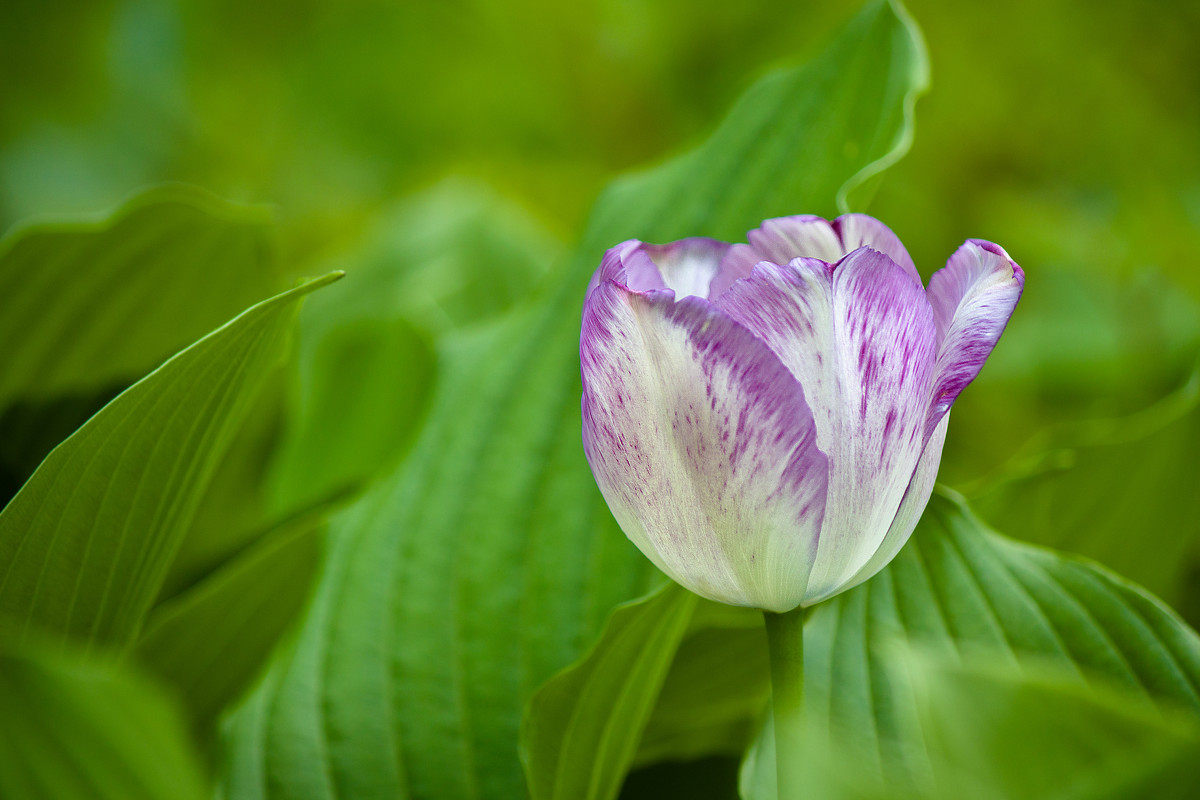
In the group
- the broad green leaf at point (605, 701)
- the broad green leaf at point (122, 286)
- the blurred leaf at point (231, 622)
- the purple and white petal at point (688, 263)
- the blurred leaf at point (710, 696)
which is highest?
the broad green leaf at point (122, 286)

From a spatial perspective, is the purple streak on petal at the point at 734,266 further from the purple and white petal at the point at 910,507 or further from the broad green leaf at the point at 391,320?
the broad green leaf at the point at 391,320

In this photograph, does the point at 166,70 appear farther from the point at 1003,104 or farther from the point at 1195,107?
the point at 1195,107

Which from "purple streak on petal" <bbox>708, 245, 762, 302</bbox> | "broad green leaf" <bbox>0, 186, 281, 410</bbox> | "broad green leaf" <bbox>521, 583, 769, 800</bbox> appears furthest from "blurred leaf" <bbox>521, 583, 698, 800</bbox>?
"broad green leaf" <bbox>0, 186, 281, 410</bbox>

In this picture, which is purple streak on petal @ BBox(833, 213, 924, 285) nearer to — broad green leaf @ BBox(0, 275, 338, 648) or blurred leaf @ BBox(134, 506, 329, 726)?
broad green leaf @ BBox(0, 275, 338, 648)

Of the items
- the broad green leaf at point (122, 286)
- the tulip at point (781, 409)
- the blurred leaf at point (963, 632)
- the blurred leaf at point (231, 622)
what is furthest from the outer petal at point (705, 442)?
the broad green leaf at point (122, 286)

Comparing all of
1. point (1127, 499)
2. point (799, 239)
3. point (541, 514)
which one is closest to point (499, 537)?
point (541, 514)

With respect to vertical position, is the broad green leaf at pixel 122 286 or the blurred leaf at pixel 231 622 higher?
the broad green leaf at pixel 122 286

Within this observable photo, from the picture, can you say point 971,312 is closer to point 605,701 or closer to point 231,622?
point 605,701
